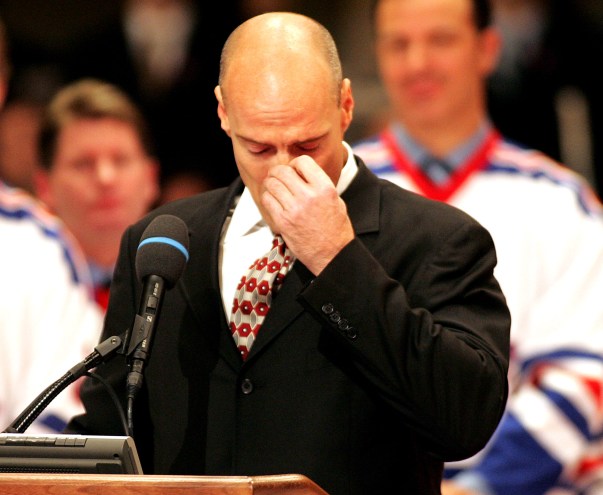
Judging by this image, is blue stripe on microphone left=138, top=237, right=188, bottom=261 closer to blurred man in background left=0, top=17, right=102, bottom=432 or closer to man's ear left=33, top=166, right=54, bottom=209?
blurred man in background left=0, top=17, right=102, bottom=432

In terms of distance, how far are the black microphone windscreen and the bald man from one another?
0.49ft

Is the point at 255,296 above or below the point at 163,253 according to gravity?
below

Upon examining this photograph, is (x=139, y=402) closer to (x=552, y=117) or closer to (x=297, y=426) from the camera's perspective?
(x=297, y=426)

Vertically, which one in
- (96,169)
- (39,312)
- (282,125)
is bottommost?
(39,312)

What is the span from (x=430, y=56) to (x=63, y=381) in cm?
232

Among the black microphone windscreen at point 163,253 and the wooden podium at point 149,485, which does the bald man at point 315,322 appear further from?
the wooden podium at point 149,485

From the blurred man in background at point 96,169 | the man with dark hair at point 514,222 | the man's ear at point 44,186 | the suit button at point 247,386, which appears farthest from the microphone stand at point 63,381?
the man's ear at point 44,186

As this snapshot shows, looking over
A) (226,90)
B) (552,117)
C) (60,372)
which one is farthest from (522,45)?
(226,90)

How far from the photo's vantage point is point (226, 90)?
2.37 metres

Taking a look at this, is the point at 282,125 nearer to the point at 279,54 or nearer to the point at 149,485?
the point at 279,54

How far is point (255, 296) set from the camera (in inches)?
92.2

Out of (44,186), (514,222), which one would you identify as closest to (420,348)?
(514,222)

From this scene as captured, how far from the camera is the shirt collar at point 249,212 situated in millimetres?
2410

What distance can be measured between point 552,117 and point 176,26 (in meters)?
1.57
